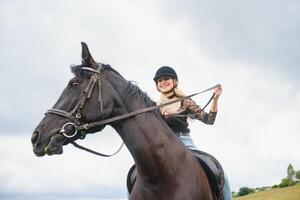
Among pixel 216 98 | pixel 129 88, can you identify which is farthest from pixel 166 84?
pixel 129 88

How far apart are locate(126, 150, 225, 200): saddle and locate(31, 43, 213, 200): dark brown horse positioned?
417 millimetres

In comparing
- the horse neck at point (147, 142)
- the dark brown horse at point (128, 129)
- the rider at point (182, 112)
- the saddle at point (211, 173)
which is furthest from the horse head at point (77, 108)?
the rider at point (182, 112)

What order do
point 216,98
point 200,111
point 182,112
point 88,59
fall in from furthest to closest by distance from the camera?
point 182,112 < point 200,111 < point 216,98 < point 88,59

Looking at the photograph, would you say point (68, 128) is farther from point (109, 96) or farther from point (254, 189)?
point (254, 189)

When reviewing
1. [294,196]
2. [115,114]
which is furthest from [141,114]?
[294,196]

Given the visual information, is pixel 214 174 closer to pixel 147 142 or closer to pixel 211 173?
pixel 211 173

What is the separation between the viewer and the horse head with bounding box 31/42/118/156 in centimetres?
684

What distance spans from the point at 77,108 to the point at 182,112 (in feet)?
8.26

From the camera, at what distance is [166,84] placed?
9.34m

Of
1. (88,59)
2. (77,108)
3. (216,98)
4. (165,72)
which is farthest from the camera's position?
(165,72)

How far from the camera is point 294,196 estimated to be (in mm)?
71125

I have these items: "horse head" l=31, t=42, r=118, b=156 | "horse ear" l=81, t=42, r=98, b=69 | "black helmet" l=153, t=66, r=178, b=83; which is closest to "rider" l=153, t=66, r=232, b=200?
"black helmet" l=153, t=66, r=178, b=83

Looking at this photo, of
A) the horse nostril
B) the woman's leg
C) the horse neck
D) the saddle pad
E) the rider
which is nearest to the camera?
the horse nostril

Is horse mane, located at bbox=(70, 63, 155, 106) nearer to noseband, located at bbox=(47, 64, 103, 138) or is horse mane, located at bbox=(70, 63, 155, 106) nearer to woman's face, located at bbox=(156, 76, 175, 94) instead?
noseband, located at bbox=(47, 64, 103, 138)
